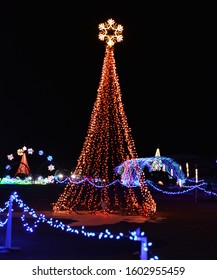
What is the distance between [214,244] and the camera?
32.8ft

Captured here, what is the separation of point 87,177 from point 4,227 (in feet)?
19.9

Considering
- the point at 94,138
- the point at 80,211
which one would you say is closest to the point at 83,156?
the point at 94,138

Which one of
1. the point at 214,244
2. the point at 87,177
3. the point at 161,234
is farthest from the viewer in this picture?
the point at 87,177

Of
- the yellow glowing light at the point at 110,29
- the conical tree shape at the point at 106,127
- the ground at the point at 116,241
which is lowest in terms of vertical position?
the ground at the point at 116,241

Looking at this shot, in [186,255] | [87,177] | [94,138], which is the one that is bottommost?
[186,255]

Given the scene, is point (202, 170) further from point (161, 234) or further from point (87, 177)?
point (161, 234)

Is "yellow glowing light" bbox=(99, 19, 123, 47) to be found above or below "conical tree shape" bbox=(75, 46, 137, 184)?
above

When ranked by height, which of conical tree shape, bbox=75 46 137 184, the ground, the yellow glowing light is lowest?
the ground

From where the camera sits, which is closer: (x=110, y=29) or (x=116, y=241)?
(x=116, y=241)

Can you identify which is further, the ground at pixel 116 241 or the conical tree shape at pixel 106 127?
the conical tree shape at pixel 106 127

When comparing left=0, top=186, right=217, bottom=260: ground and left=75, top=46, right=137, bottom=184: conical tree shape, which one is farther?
left=75, top=46, right=137, bottom=184: conical tree shape

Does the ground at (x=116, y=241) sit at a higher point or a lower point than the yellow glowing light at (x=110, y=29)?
lower

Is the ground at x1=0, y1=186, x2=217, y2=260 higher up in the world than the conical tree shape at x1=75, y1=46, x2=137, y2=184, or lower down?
lower down

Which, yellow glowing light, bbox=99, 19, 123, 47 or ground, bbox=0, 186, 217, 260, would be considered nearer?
ground, bbox=0, 186, 217, 260
